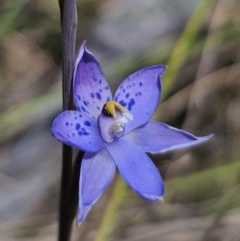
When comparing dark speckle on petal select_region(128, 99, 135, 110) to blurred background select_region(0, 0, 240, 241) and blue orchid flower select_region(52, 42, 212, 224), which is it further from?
blurred background select_region(0, 0, 240, 241)

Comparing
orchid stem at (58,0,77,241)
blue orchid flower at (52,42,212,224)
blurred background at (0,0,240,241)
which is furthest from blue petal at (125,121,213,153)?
blurred background at (0,0,240,241)

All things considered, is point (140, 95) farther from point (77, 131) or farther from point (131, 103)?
point (77, 131)

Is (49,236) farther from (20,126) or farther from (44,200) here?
(20,126)

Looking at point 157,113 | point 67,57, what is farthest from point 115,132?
point 157,113

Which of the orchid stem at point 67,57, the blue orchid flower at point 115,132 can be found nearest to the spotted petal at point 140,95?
the blue orchid flower at point 115,132

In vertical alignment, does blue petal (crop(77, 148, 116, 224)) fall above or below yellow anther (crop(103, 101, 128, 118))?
below

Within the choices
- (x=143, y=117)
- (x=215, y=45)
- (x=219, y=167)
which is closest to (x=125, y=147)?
(x=143, y=117)
